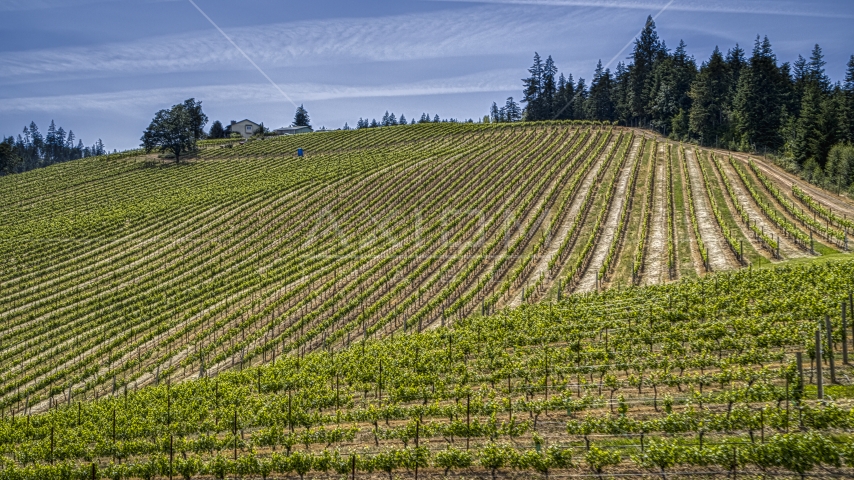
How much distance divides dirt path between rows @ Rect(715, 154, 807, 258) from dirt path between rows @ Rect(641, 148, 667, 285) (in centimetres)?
535

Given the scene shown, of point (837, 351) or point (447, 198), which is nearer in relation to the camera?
point (837, 351)

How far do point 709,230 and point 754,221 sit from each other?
11.1ft

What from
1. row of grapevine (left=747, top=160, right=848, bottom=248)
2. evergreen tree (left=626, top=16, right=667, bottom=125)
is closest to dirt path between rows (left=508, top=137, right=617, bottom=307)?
row of grapevine (left=747, top=160, right=848, bottom=248)

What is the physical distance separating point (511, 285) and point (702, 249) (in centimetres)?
1335

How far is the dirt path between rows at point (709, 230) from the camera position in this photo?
33.2 meters

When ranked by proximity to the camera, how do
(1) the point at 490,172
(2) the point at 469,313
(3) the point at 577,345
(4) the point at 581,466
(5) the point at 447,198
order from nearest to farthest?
(4) the point at 581,466, (3) the point at 577,345, (2) the point at 469,313, (5) the point at 447,198, (1) the point at 490,172

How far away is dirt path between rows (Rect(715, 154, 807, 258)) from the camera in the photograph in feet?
107

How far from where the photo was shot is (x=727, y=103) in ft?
259

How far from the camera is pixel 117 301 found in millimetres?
40344

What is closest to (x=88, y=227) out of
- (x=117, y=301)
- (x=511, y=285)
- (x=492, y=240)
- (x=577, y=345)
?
(x=117, y=301)

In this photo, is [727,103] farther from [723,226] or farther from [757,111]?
[723,226]


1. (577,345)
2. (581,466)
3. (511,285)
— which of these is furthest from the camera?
(511,285)

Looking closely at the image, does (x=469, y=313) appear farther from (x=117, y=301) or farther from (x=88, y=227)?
(x=88, y=227)

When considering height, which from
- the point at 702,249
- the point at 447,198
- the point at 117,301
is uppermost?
the point at 447,198
